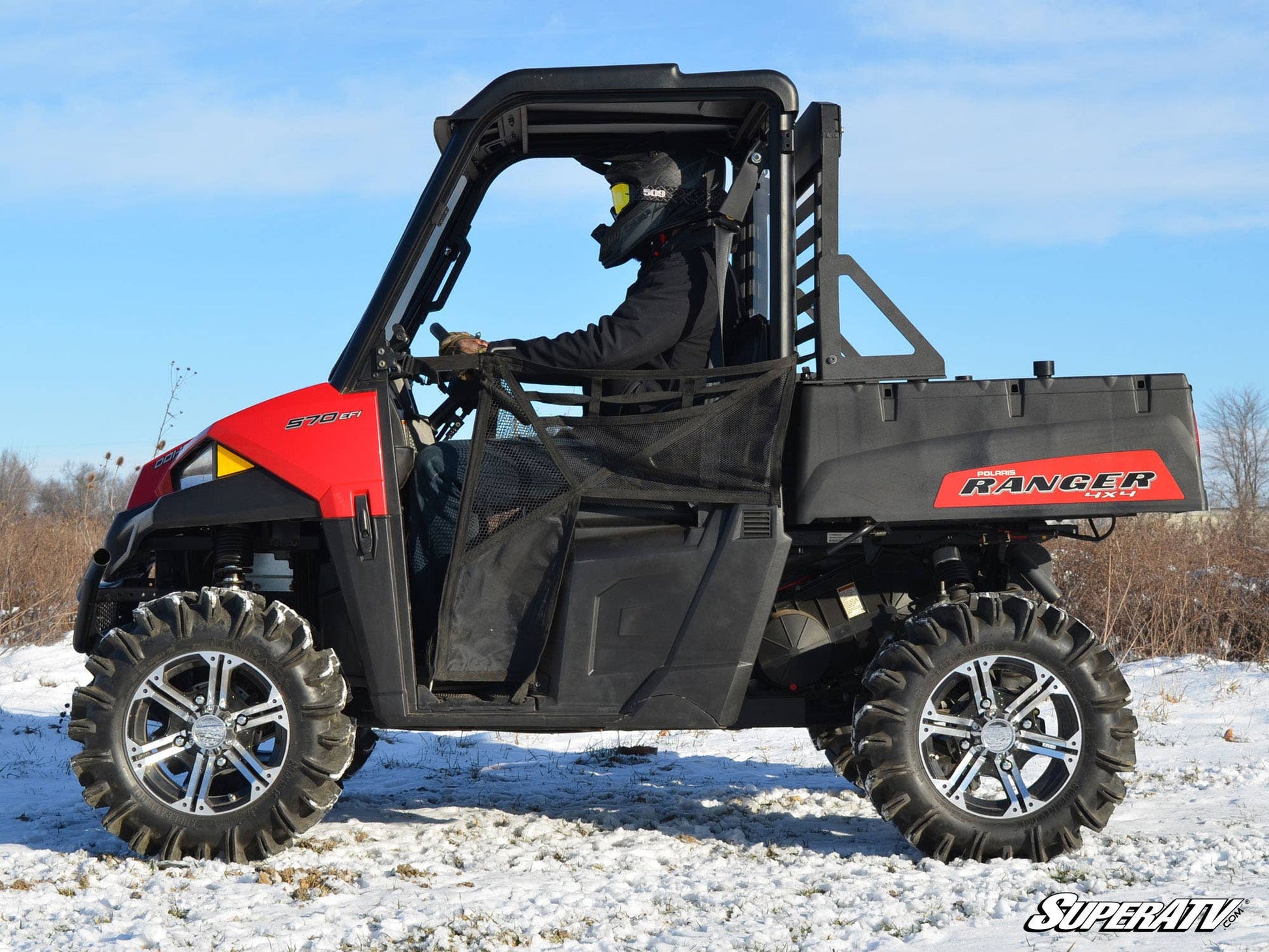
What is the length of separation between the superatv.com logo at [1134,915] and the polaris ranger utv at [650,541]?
592 mm

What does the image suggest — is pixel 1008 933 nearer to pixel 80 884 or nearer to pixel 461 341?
pixel 461 341

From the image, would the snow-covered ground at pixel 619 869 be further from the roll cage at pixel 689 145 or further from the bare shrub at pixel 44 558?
the bare shrub at pixel 44 558

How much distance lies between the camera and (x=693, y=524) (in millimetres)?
4402

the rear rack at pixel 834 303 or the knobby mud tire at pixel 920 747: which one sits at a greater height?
the rear rack at pixel 834 303

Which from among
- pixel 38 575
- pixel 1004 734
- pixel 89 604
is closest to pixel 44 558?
pixel 38 575

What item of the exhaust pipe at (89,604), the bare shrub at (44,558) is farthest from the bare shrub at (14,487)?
the exhaust pipe at (89,604)

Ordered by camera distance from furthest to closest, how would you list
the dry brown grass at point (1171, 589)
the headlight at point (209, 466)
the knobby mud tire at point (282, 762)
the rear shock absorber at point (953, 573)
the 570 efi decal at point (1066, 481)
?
the dry brown grass at point (1171, 589) < the rear shock absorber at point (953, 573) < the headlight at point (209, 466) < the knobby mud tire at point (282, 762) < the 570 efi decal at point (1066, 481)

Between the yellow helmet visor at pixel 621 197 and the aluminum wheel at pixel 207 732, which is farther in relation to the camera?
the yellow helmet visor at pixel 621 197

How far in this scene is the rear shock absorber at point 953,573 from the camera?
4.62 m

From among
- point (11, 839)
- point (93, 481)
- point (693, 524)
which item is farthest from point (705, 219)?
point (93, 481)

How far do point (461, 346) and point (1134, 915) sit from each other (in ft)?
9.25

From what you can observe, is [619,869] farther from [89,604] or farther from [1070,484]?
[89,604]

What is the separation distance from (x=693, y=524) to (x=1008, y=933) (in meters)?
1.65

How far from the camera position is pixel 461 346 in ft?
14.7
